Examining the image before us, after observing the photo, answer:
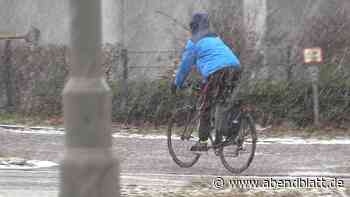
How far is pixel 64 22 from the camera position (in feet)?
83.4

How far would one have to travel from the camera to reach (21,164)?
34.7ft

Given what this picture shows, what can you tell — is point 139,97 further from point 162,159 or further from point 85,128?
point 85,128

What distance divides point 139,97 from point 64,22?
35.5 ft

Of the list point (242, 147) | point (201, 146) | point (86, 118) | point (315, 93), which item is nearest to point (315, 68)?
point (315, 93)

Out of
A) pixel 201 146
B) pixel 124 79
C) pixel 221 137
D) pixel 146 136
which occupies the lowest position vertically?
pixel 146 136

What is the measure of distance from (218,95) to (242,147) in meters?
0.63

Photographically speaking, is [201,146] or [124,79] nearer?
[201,146]

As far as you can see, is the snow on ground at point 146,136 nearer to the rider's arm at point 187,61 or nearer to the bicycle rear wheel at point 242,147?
the bicycle rear wheel at point 242,147

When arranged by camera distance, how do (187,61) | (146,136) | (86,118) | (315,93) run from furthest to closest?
1. (315,93)
2. (146,136)
3. (187,61)
4. (86,118)

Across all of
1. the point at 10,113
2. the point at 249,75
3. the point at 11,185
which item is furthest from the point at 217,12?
the point at 11,185

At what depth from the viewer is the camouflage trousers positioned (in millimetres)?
9492

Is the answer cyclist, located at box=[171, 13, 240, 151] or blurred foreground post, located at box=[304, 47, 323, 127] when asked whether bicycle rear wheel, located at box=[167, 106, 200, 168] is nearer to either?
cyclist, located at box=[171, 13, 240, 151]

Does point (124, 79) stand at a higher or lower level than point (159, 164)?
higher

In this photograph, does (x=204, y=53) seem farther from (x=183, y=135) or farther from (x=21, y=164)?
(x=21, y=164)
